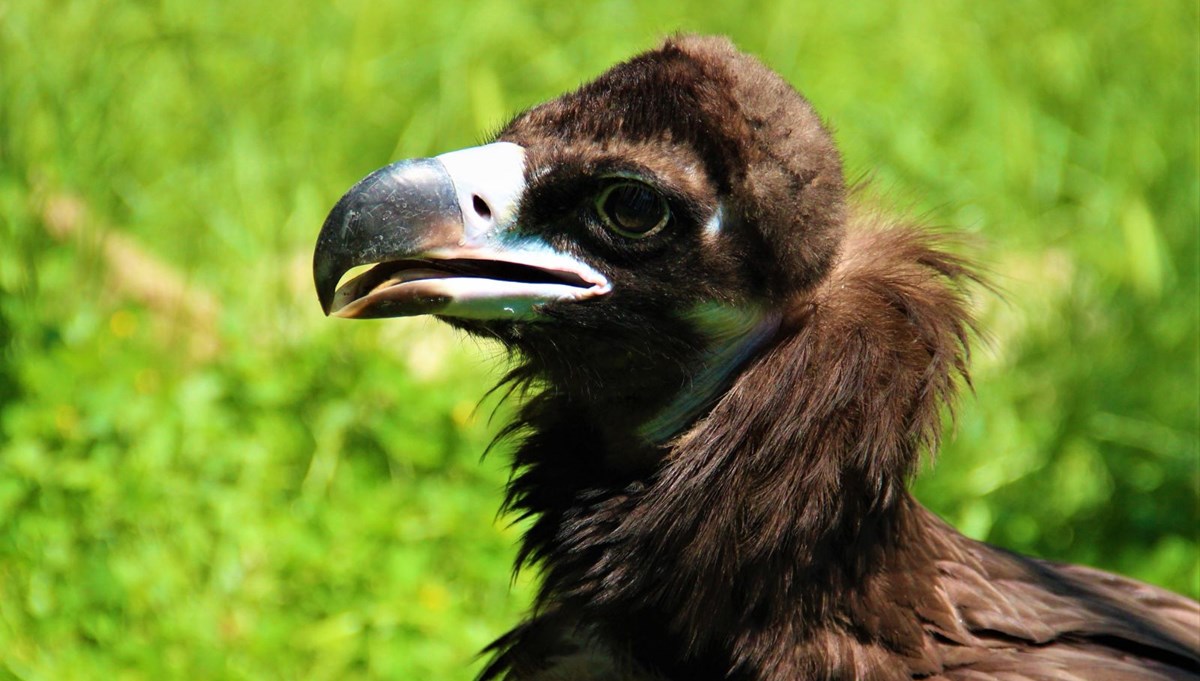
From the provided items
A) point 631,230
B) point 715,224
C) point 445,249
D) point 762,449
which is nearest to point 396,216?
point 445,249

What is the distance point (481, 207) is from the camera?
266 centimetres

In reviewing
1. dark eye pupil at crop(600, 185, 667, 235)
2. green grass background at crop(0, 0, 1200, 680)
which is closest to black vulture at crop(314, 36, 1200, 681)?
dark eye pupil at crop(600, 185, 667, 235)

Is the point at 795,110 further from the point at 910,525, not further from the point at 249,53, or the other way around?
the point at 249,53

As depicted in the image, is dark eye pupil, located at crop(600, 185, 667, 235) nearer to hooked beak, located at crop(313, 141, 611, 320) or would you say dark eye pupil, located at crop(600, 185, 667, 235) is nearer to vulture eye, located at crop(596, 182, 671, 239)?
vulture eye, located at crop(596, 182, 671, 239)

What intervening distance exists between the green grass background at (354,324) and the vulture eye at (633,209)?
731 mm

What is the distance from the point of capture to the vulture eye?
8.60 ft

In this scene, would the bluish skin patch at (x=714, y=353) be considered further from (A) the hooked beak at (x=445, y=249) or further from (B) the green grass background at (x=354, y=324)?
(B) the green grass background at (x=354, y=324)

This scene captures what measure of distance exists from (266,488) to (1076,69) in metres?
4.53

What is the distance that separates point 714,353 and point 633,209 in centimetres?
32

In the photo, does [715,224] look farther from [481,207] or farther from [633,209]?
[481,207]

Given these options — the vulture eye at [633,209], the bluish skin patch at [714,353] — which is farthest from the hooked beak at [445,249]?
the bluish skin patch at [714,353]

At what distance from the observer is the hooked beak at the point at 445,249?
A: 2580mm

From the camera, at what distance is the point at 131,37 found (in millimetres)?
5531

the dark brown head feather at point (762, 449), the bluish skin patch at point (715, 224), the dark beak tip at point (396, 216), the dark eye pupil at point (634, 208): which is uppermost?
the dark beak tip at point (396, 216)
